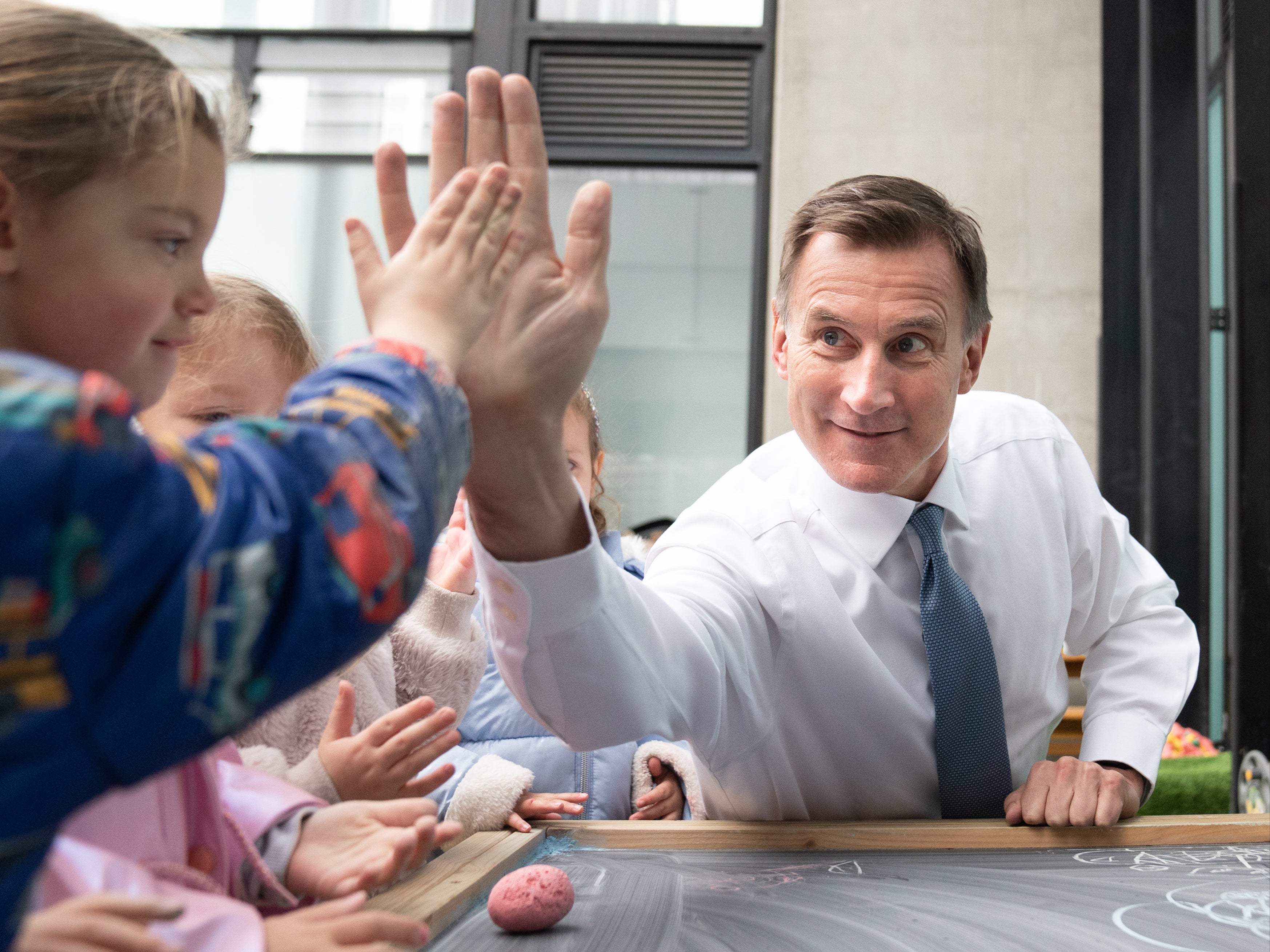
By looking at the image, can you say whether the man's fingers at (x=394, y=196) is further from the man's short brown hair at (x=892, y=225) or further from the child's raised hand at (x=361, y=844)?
the man's short brown hair at (x=892, y=225)

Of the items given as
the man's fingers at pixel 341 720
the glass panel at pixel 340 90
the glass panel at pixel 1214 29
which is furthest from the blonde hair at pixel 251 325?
the glass panel at pixel 340 90

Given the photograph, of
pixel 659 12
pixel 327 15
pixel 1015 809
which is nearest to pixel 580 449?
pixel 1015 809

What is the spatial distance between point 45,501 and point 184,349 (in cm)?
79

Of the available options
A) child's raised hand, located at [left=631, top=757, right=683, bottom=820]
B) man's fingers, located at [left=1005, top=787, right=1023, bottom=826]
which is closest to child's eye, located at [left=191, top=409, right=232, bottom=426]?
child's raised hand, located at [left=631, top=757, right=683, bottom=820]

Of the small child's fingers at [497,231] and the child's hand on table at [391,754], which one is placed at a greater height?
the small child's fingers at [497,231]

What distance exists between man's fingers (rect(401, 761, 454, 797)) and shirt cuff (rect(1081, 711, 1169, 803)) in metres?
0.88

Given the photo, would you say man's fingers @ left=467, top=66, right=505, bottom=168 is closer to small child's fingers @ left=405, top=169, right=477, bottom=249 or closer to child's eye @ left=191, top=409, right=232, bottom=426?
small child's fingers @ left=405, top=169, right=477, bottom=249

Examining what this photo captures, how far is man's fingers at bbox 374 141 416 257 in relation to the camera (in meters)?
0.70

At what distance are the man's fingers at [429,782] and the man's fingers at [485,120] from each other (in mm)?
469

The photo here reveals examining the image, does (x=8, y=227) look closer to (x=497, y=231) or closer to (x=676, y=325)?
(x=497, y=231)

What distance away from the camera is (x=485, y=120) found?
738 mm

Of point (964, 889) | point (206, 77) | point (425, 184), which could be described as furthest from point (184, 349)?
point (425, 184)

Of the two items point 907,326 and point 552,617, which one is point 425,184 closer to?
point 907,326

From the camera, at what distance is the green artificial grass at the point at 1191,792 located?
2578mm
